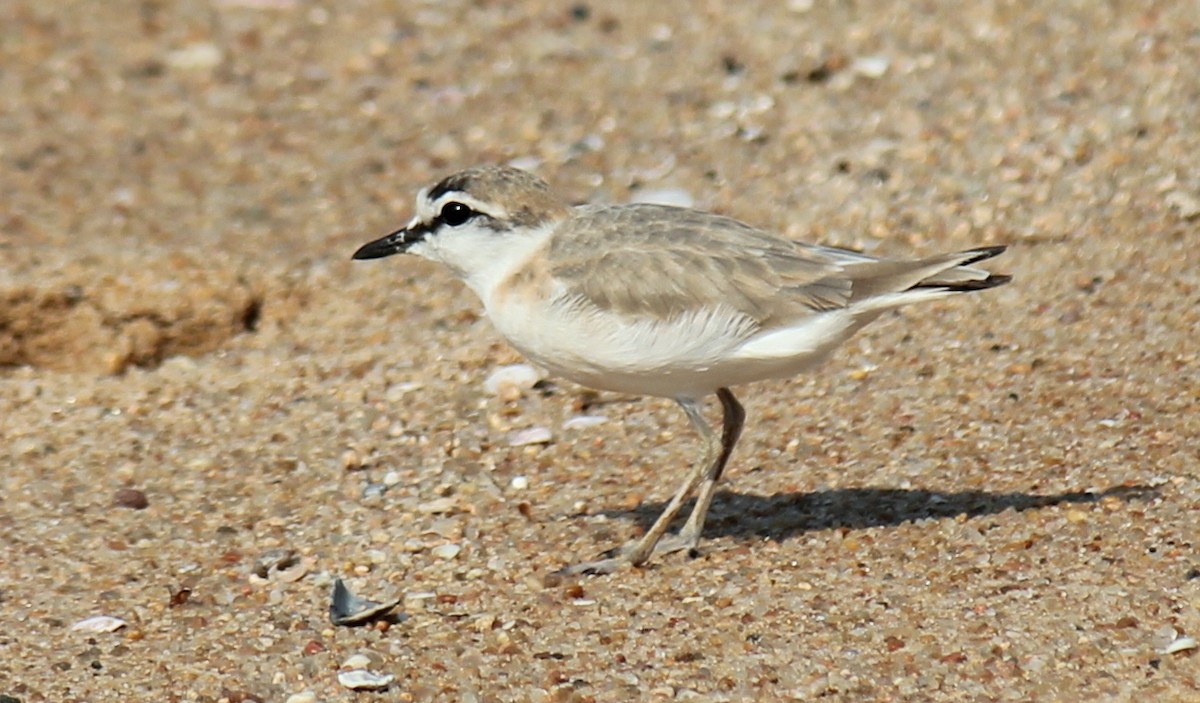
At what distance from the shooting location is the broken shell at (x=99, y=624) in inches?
191

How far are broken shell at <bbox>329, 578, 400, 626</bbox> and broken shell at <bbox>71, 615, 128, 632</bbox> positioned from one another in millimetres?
637

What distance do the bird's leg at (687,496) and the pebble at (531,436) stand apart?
2.97 ft

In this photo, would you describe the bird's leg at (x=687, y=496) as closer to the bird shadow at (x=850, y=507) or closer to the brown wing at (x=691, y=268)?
the bird shadow at (x=850, y=507)

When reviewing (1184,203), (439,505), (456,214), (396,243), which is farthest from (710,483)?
(1184,203)

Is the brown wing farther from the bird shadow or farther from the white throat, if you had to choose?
the bird shadow

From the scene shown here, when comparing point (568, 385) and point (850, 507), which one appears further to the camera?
point (568, 385)

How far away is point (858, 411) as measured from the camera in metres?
5.92

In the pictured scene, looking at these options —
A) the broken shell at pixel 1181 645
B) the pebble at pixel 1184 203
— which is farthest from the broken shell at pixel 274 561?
the pebble at pixel 1184 203

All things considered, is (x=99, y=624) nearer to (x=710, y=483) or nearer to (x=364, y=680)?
(x=364, y=680)

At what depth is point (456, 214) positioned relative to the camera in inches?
207

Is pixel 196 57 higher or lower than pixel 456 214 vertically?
lower

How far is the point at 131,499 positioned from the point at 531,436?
1.46 m

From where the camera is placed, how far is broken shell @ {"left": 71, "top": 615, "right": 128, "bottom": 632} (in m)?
4.84

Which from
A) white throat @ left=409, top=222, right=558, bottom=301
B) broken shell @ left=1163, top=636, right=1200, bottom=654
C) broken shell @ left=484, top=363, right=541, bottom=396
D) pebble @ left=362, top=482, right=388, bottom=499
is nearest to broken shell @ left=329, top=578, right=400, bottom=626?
pebble @ left=362, top=482, right=388, bottom=499
